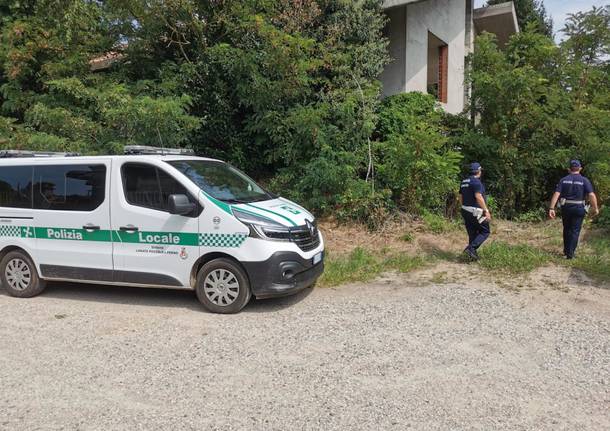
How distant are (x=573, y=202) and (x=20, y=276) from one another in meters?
7.96

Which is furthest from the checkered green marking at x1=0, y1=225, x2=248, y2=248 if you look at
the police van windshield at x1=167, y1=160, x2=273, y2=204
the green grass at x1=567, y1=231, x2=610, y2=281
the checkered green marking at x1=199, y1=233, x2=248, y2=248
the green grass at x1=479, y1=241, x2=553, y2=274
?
the green grass at x1=567, y1=231, x2=610, y2=281

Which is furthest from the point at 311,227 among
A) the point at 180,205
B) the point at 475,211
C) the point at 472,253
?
the point at 472,253

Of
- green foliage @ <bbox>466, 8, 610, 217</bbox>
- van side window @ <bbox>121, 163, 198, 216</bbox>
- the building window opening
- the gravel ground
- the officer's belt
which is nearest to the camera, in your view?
the gravel ground

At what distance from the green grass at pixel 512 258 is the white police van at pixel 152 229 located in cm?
284

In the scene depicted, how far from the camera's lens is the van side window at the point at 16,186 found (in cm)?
682

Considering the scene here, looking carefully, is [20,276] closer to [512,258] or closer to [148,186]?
[148,186]

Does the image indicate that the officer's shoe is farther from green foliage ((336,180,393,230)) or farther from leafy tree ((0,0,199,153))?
leafy tree ((0,0,199,153))

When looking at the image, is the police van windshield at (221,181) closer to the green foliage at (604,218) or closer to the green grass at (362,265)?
the green grass at (362,265)

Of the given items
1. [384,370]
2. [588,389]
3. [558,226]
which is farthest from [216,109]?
[588,389]

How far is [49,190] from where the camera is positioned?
6.69 m

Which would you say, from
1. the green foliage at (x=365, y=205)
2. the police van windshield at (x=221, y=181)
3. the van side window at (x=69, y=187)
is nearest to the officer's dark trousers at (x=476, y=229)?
the green foliage at (x=365, y=205)

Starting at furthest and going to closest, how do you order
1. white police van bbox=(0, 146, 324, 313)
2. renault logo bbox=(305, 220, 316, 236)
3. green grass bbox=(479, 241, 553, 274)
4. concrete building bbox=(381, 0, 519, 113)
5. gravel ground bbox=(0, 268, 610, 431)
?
concrete building bbox=(381, 0, 519, 113)
green grass bbox=(479, 241, 553, 274)
renault logo bbox=(305, 220, 316, 236)
white police van bbox=(0, 146, 324, 313)
gravel ground bbox=(0, 268, 610, 431)

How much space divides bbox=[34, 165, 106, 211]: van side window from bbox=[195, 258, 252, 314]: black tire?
167cm

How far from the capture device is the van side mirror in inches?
226
